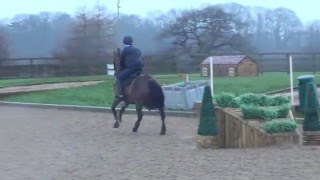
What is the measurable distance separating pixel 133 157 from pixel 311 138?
3254 mm

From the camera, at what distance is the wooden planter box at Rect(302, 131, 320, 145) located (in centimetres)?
1182

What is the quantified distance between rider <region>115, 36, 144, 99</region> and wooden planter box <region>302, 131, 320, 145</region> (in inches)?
201

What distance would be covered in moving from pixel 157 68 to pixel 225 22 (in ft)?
114

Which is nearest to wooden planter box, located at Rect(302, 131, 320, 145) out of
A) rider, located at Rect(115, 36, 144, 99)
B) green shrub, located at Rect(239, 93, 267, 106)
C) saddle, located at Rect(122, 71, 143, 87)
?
green shrub, located at Rect(239, 93, 267, 106)

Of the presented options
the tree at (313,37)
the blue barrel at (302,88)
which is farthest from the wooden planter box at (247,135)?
the tree at (313,37)

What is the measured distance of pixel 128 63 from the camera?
15.6 meters

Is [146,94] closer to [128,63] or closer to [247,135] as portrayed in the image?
[128,63]

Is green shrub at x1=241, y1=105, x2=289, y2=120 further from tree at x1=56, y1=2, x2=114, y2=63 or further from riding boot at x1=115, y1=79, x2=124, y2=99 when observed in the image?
tree at x1=56, y1=2, x2=114, y2=63

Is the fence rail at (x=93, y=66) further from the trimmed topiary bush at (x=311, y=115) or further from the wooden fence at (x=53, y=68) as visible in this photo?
the trimmed topiary bush at (x=311, y=115)

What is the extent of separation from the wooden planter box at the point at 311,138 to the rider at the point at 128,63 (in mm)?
5096

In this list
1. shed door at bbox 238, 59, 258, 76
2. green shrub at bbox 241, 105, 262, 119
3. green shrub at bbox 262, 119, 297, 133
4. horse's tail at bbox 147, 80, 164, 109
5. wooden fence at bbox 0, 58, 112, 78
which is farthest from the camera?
wooden fence at bbox 0, 58, 112, 78

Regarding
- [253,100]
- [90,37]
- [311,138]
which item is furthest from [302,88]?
[90,37]

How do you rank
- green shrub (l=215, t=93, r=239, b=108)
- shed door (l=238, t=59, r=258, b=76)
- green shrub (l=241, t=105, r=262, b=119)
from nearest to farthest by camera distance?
green shrub (l=241, t=105, r=262, b=119), green shrub (l=215, t=93, r=239, b=108), shed door (l=238, t=59, r=258, b=76)

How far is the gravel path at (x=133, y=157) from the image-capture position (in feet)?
29.9
